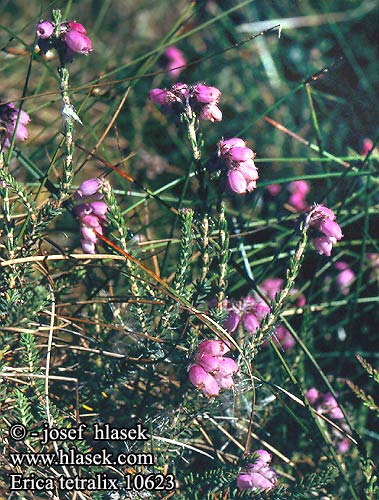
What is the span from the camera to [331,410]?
2.06 meters

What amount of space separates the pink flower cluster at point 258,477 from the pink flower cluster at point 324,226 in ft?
1.92

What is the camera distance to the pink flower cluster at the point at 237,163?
168cm

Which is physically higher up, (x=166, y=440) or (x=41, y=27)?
(x=41, y=27)

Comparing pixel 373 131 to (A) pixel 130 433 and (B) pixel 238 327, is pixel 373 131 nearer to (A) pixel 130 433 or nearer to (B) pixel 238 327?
(B) pixel 238 327

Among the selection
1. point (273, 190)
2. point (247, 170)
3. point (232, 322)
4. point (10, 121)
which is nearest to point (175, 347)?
point (232, 322)

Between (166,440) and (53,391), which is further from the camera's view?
(53,391)

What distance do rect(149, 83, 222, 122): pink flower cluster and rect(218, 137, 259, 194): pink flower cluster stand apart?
121mm

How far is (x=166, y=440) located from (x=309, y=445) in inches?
23.2

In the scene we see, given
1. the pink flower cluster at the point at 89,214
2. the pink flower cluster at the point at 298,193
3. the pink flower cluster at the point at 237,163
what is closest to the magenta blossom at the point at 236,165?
the pink flower cluster at the point at 237,163

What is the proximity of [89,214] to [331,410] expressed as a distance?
0.97 m

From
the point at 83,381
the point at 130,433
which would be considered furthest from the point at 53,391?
the point at 130,433

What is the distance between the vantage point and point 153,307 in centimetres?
192

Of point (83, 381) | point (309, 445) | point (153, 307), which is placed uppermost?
point (153, 307)

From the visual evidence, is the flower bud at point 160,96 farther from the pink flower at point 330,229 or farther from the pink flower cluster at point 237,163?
the pink flower at point 330,229
